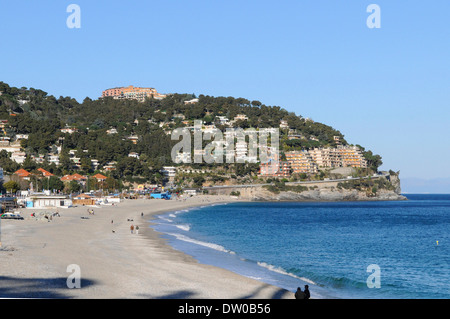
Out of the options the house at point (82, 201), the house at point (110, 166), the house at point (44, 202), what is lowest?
the house at point (82, 201)

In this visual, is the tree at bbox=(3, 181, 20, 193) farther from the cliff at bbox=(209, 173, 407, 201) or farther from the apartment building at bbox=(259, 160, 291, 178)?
the apartment building at bbox=(259, 160, 291, 178)

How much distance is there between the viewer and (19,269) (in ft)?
77.3

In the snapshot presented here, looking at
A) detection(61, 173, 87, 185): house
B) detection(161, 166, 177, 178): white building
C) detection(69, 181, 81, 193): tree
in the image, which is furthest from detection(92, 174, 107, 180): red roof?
detection(161, 166, 177, 178): white building

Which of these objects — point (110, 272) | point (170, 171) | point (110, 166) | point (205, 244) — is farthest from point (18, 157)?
point (110, 272)

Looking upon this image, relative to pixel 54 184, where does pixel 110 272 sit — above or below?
below

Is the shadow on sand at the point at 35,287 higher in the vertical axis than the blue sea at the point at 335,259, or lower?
higher

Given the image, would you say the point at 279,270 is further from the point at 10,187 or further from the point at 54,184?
the point at 54,184

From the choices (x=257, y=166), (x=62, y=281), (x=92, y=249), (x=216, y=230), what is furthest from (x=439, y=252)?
(x=257, y=166)

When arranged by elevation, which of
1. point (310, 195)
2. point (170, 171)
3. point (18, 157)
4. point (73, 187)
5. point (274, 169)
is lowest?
point (310, 195)

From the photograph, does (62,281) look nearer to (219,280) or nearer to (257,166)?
(219,280)

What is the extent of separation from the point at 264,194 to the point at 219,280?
514 ft

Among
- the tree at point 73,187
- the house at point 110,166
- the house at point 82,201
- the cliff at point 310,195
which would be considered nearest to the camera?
the house at point 82,201
